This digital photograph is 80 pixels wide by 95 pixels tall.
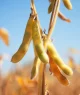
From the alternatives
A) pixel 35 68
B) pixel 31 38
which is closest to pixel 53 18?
pixel 31 38

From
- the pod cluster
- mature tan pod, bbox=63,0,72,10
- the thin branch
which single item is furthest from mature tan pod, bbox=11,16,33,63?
mature tan pod, bbox=63,0,72,10

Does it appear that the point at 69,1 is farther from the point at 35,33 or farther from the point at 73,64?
the point at 73,64

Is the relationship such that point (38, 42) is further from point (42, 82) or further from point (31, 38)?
point (42, 82)

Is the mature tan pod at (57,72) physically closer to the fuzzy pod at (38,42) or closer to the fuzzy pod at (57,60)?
A: the fuzzy pod at (57,60)

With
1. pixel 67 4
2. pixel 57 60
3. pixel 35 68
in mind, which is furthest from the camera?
pixel 67 4

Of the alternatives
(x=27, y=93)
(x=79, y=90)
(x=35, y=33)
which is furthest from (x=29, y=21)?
(x=79, y=90)
